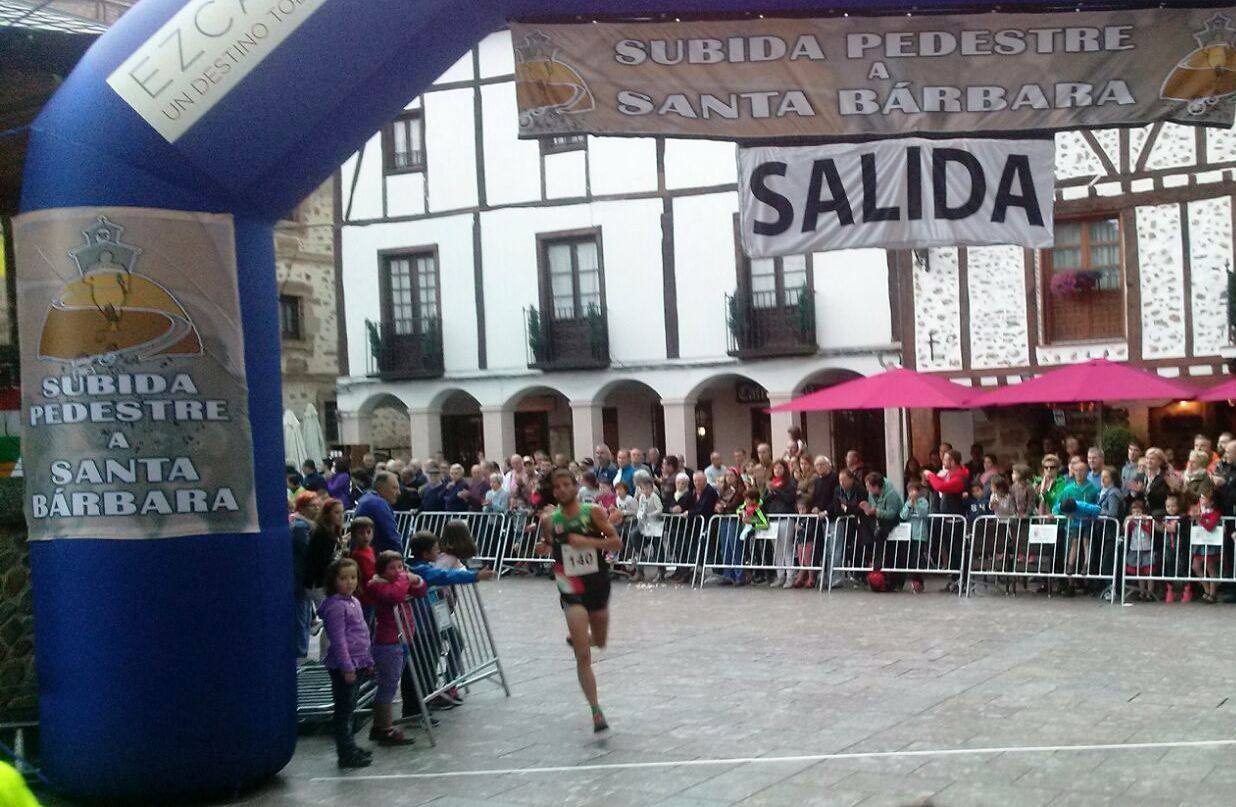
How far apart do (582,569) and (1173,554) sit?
8033 millimetres

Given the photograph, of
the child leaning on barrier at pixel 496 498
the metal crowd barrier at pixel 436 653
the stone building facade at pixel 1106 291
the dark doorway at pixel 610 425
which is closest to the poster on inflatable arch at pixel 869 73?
the metal crowd barrier at pixel 436 653

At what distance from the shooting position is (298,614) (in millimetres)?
9672

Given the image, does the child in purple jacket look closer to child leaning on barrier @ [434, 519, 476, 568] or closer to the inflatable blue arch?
the inflatable blue arch

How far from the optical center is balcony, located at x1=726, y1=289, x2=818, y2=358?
989 inches

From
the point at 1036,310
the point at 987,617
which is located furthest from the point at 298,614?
the point at 1036,310

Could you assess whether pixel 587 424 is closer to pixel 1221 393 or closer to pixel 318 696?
pixel 1221 393

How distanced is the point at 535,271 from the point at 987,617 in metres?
15.8

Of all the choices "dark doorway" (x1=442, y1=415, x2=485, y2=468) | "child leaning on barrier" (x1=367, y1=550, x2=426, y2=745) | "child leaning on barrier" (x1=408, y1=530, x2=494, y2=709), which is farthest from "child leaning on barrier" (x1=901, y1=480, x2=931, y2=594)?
"dark doorway" (x1=442, y1=415, x2=485, y2=468)

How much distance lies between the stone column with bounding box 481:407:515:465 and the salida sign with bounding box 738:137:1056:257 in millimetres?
20933

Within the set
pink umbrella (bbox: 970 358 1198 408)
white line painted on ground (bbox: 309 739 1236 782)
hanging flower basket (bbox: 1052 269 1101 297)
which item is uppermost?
hanging flower basket (bbox: 1052 269 1101 297)

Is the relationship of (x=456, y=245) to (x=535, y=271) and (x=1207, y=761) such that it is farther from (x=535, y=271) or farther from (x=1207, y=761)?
(x=1207, y=761)

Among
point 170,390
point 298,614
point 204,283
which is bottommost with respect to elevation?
point 298,614

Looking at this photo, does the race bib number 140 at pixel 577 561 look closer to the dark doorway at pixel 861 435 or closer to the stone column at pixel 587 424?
the dark doorway at pixel 861 435

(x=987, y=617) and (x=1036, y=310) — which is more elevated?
(x=1036, y=310)
